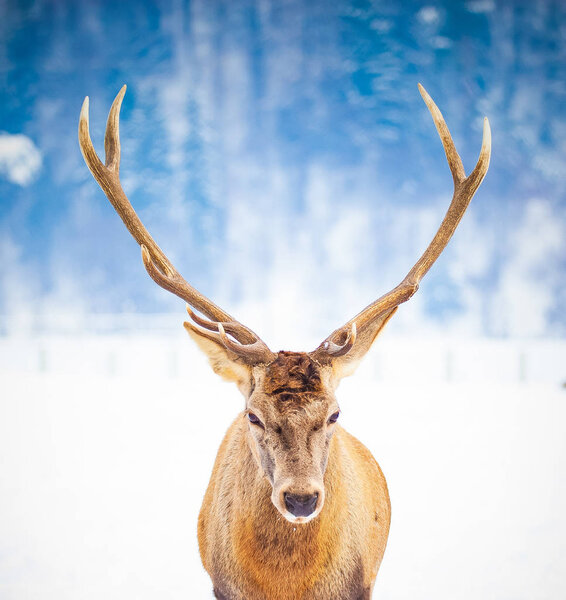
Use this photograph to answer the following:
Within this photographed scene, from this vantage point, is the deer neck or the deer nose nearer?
the deer nose

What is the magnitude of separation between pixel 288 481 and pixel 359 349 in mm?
737

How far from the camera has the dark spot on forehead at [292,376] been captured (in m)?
1.70

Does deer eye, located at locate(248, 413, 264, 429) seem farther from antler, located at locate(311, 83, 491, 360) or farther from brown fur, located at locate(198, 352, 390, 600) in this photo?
antler, located at locate(311, 83, 491, 360)

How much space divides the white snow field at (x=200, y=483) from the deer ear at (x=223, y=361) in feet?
5.32

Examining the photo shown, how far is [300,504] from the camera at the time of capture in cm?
151

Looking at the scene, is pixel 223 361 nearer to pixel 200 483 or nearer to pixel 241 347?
pixel 241 347

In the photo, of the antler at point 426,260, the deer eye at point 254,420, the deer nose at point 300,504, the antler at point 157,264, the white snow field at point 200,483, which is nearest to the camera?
the deer nose at point 300,504

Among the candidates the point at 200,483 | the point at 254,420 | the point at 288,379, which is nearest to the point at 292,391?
the point at 288,379

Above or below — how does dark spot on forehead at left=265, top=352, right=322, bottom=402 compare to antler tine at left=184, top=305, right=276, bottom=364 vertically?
below

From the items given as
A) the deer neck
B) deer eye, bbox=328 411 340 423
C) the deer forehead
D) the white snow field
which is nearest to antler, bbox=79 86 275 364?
the deer forehead

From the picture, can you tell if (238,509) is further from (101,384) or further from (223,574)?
(101,384)

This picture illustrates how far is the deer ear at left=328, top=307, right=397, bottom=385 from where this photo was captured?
6.49 feet

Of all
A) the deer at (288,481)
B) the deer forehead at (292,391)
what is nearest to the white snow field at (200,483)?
the deer at (288,481)

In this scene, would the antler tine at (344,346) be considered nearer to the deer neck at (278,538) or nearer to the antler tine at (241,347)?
the antler tine at (241,347)
